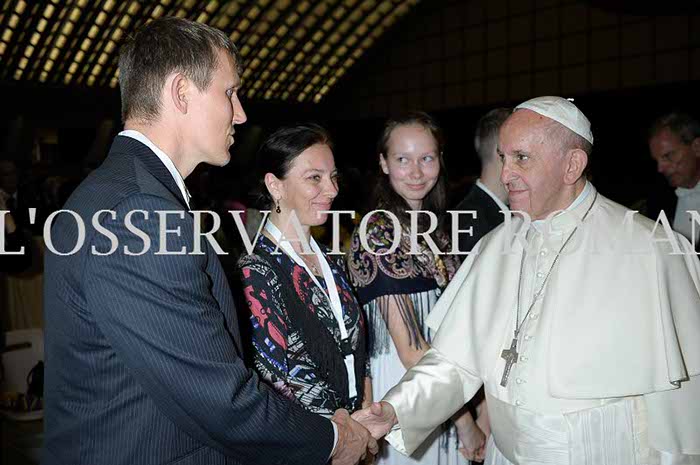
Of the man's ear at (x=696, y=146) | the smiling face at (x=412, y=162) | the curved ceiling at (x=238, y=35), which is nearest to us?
the smiling face at (x=412, y=162)

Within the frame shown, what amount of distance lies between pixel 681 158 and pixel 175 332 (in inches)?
189

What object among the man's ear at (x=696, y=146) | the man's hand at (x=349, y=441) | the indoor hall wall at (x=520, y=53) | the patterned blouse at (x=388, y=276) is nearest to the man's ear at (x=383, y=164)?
the patterned blouse at (x=388, y=276)

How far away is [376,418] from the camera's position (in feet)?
8.19

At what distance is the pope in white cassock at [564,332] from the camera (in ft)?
7.29

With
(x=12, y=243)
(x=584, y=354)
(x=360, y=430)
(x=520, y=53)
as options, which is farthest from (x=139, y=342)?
(x=520, y=53)

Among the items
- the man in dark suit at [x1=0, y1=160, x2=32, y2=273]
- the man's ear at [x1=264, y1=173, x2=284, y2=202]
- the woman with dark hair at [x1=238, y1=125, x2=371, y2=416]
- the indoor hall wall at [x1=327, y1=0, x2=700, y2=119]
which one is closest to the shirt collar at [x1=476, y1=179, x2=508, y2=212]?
the woman with dark hair at [x1=238, y1=125, x2=371, y2=416]

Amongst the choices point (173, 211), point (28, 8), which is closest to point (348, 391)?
point (173, 211)

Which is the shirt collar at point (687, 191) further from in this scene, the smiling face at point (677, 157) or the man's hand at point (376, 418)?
the man's hand at point (376, 418)

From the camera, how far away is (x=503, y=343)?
2.52 metres

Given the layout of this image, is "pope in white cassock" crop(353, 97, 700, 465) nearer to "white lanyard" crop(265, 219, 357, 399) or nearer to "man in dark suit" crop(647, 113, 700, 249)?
"white lanyard" crop(265, 219, 357, 399)

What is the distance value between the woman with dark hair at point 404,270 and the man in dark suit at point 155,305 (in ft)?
3.83

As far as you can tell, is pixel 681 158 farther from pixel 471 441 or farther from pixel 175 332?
pixel 175 332

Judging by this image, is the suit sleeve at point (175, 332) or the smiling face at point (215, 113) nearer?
the suit sleeve at point (175, 332)

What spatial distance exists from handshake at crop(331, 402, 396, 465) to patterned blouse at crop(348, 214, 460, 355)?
0.56 meters
